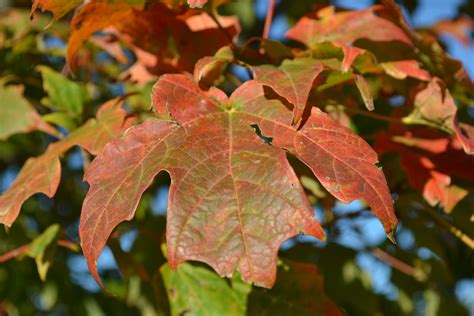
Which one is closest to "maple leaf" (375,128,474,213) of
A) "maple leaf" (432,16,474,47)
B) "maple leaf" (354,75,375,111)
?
"maple leaf" (354,75,375,111)

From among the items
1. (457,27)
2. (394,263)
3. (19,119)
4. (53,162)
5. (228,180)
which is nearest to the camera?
(228,180)

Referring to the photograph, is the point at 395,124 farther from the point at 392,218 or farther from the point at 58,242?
the point at 58,242

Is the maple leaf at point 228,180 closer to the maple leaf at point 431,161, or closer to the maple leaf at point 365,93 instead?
the maple leaf at point 365,93

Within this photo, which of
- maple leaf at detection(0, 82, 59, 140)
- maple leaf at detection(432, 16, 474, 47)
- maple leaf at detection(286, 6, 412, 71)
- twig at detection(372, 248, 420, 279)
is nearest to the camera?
maple leaf at detection(286, 6, 412, 71)

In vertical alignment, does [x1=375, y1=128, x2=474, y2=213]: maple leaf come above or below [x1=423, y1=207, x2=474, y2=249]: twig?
above

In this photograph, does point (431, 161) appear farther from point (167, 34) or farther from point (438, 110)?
point (167, 34)

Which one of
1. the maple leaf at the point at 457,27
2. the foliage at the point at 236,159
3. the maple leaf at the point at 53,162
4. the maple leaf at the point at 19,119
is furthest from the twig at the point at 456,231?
the maple leaf at the point at 457,27

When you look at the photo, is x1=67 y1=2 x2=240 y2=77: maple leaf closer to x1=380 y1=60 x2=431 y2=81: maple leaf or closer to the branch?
x1=380 y1=60 x2=431 y2=81: maple leaf

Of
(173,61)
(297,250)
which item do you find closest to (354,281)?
(297,250)

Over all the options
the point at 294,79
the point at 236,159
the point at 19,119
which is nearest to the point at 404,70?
the point at 294,79
